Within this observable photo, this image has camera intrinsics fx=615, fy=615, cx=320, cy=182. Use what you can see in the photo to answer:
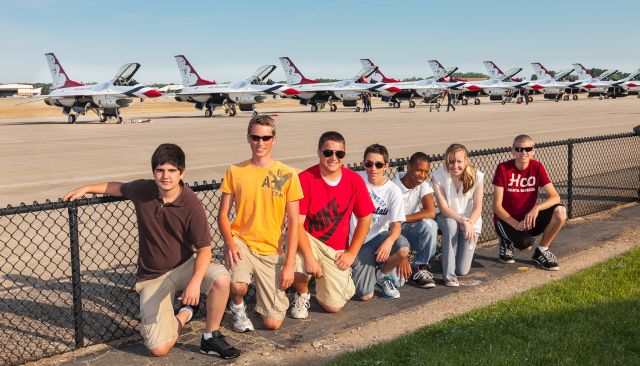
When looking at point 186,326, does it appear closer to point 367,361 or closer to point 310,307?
point 310,307

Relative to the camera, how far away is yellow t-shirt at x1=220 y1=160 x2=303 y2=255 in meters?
4.88

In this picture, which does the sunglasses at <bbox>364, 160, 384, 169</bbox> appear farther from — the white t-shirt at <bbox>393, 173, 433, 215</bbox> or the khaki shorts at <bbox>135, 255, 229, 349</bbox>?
the khaki shorts at <bbox>135, 255, 229, 349</bbox>

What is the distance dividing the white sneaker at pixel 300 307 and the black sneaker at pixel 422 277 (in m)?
1.33

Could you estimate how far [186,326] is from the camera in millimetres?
5176

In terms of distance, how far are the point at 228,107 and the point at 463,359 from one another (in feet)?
164

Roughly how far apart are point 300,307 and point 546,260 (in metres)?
2.91

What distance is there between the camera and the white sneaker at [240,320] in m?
4.96

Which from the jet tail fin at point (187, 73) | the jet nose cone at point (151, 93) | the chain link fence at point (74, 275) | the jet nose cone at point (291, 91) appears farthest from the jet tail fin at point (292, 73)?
the chain link fence at point (74, 275)

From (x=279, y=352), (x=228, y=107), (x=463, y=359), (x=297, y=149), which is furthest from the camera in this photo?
(x=228, y=107)

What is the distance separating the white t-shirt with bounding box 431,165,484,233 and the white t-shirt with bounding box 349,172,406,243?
819 millimetres

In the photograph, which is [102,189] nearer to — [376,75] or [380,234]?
[380,234]

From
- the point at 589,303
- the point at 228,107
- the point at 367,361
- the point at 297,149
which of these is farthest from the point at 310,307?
the point at 228,107

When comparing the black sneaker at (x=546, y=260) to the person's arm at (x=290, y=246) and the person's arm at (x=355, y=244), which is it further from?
the person's arm at (x=290, y=246)

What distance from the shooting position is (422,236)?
605 centimetres
